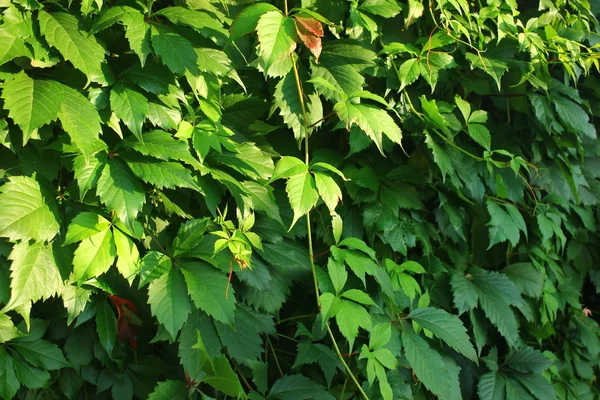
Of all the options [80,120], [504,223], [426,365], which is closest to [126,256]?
[80,120]

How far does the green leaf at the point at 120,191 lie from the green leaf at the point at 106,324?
0.89ft

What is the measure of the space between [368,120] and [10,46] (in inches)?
33.1

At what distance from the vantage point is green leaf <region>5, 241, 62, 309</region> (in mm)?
1215

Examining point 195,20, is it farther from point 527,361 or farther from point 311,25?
Answer: point 527,361

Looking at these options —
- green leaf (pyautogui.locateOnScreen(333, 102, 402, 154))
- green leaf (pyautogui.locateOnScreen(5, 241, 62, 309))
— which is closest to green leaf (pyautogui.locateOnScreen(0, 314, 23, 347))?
green leaf (pyautogui.locateOnScreen(5, 241, 62, 309))

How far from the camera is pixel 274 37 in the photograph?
1361 millimetres

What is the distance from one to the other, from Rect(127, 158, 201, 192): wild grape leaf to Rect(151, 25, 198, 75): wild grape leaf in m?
0.22

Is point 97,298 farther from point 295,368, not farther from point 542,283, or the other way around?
point 542,283

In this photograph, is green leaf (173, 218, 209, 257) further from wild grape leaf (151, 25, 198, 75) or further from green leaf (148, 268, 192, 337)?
wild grape leaf (151, 25, 198, 75)

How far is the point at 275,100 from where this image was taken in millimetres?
1567

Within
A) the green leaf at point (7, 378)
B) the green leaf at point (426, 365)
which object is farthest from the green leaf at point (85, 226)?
the green leaf at point (426, 365)

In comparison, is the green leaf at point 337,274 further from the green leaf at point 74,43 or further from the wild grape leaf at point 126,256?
the green leaf at point 74,43

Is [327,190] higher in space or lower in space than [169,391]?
higher

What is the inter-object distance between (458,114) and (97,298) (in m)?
1.31
